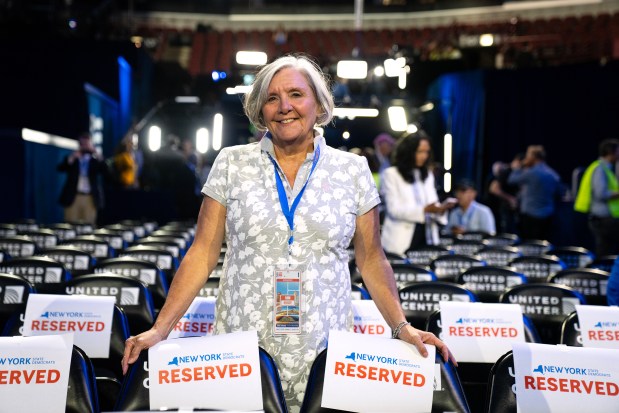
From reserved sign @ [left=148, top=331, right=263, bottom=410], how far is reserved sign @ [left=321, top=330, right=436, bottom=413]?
0.26 metres

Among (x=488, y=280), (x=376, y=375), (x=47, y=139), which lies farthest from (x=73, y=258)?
(x=47, y=139)

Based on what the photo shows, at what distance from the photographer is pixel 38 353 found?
288cm

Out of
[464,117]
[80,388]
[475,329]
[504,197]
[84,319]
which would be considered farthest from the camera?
[464,117]

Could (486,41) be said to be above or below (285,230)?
above

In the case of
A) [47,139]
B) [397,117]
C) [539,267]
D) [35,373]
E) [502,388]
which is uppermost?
[397,117]

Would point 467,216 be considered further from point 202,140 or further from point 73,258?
point 202,140

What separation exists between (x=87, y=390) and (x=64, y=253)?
150 inches

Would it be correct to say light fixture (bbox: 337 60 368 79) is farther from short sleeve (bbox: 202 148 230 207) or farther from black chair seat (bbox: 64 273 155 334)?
short sleeve (bbox: 202 148 230 207)

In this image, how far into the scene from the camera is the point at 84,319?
13.3 ft

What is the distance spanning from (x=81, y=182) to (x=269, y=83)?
11559 millimetres

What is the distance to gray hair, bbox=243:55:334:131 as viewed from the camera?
9.84ft

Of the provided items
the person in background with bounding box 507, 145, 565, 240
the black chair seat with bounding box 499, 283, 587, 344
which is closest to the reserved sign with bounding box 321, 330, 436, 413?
the black chair seat with bounding box 499, 283, 587, 344

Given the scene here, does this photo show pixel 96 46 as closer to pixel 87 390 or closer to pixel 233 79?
pixel 233 79

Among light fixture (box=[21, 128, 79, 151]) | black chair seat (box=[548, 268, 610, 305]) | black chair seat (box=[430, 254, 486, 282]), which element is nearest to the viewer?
black chair seat (box=[548, 268, 610, 305])
